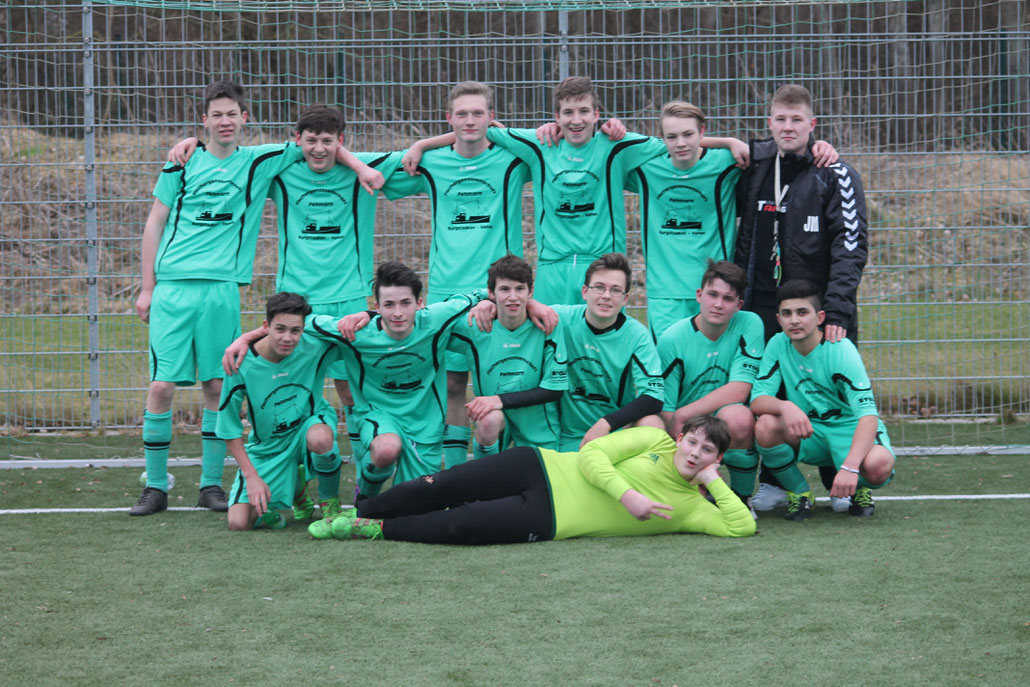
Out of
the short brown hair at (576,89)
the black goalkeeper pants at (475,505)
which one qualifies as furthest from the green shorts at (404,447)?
the short brown hair at (576,89)

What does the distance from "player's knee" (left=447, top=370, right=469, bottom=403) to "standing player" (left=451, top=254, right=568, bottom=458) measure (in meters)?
0.32

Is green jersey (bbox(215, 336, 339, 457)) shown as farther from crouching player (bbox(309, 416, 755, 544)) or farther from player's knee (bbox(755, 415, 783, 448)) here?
player's knee (bbox(755, 415, 783, 448))

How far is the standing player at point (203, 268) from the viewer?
512cm

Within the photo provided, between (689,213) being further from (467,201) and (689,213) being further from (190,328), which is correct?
(190,328)

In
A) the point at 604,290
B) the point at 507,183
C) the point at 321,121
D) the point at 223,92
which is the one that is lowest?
the point at 604,290

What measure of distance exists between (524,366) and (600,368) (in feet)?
1.07

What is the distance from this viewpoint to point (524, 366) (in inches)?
191

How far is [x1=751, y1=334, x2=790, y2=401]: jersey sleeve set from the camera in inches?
191

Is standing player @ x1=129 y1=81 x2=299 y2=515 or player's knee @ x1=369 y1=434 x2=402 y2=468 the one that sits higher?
standing player @ x1=129 y1=81 x2=299 y2=515

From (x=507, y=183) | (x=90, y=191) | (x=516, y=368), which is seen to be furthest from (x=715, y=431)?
(x=90, y=191)

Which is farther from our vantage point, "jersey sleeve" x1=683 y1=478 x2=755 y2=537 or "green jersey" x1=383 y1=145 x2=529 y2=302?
"green jersey" x1=383 y1=145 x2=529 y2=302

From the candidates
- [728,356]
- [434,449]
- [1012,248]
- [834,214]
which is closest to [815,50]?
[1012,248]

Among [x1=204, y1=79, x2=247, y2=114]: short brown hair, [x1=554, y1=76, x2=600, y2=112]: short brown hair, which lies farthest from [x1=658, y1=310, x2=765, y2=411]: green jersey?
[x1=204, y1=79, x2=247, y2=114]: short brown hair

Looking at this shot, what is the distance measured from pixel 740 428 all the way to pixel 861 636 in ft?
5.60
